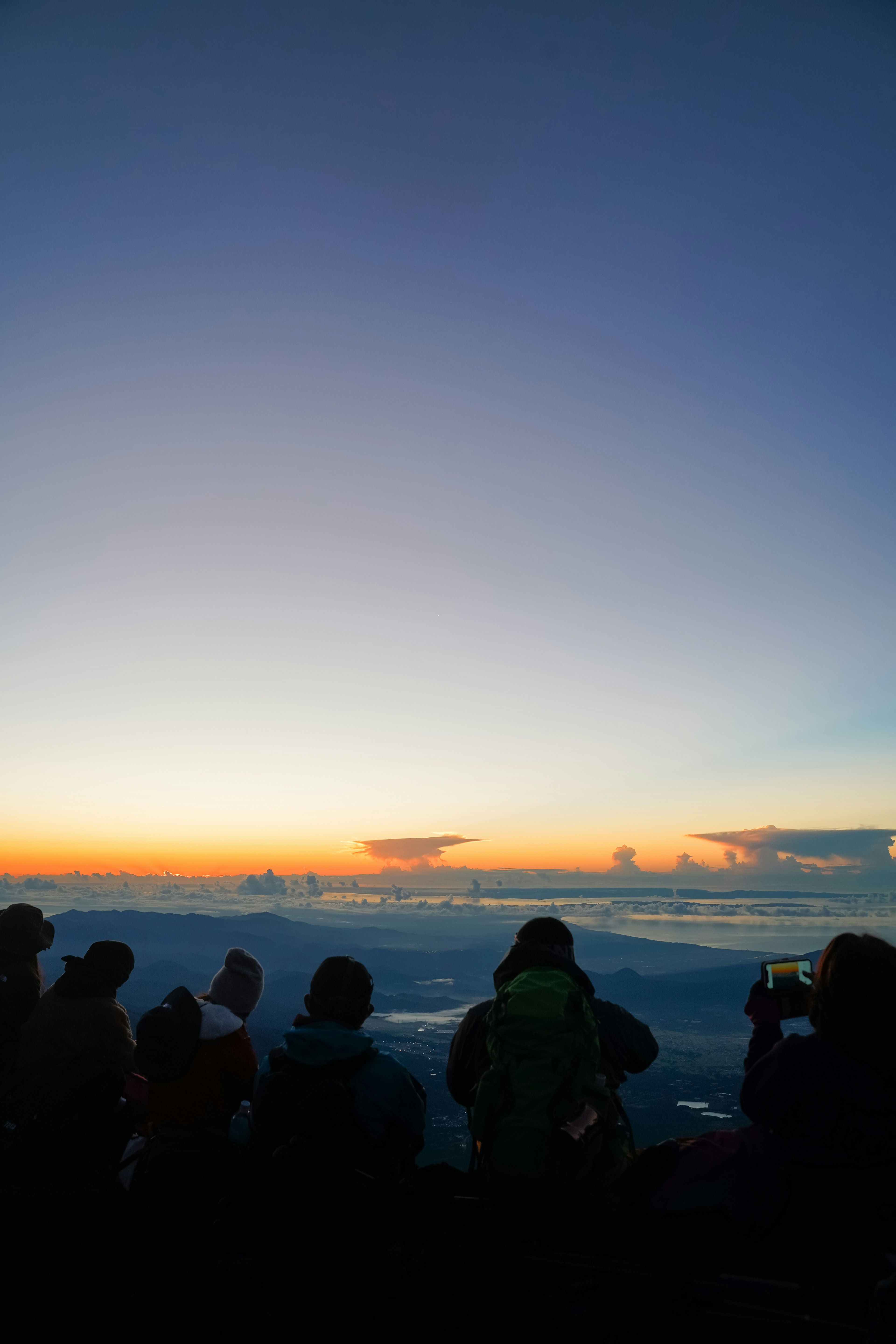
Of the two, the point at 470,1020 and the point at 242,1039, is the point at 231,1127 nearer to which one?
the point at 242,1039

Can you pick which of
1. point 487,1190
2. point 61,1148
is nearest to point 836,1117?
point 487,1190

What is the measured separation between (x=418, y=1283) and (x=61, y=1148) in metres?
3.70

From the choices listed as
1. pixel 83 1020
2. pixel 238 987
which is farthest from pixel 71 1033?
pixel 238 987

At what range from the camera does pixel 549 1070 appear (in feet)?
15.4

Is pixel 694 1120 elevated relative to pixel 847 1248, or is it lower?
lower

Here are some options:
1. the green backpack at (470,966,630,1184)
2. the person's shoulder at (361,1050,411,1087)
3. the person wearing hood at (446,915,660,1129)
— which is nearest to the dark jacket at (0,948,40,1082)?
the person's shoulder at (361,1050,411,1087)

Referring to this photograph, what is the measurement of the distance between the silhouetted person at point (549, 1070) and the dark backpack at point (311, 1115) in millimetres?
823

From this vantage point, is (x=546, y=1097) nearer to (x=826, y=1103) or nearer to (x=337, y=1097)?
(x=337, y=1097)

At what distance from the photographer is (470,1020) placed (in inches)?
216

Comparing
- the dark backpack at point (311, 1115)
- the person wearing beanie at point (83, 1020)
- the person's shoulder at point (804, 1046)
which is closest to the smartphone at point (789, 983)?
the person's shoulder at point (804, 1046)

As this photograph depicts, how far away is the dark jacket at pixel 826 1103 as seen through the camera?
11.5ft

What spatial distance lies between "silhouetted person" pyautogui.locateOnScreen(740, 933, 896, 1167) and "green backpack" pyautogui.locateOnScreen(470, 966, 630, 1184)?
123 centimetres

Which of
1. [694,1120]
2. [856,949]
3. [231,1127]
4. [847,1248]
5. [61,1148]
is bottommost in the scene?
[694,1120]

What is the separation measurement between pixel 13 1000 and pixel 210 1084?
283cm
